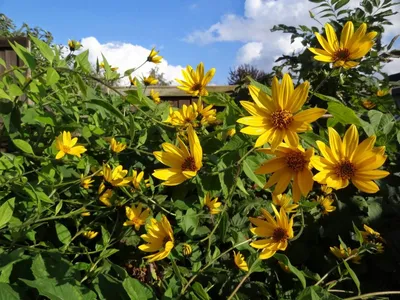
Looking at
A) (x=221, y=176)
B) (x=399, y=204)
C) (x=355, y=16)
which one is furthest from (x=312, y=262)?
(x=355, y=16)

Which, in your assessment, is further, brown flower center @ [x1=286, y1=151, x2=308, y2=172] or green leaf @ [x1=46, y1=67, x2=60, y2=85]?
green leaf @ [x1=46, y1=67, x2=60, y2=85]

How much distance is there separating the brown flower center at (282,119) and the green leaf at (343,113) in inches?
4.6

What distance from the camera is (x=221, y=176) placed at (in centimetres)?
89

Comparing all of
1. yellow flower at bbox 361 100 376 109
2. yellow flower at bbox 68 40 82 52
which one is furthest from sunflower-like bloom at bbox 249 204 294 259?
yellow flower at bbox 68 40 82 52

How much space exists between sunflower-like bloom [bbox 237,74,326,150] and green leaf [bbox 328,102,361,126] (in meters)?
0.10

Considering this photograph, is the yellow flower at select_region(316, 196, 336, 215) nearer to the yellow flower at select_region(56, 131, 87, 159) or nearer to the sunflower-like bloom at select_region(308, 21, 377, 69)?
the sunflower-like bloom at select_region(308, 21, 377, 69)

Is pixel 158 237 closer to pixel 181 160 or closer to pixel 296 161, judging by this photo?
pixel 181 160

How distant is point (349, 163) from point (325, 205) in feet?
2.35

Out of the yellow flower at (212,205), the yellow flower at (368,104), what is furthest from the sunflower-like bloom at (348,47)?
the yellow flower at (368,104)

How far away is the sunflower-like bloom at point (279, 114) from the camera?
0.69 m

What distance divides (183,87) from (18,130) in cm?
47

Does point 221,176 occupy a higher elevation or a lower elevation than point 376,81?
lower

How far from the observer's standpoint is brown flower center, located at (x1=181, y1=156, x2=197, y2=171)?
83 centimetres

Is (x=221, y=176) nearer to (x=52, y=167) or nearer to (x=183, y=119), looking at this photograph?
(x=183, y=119)
